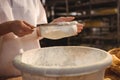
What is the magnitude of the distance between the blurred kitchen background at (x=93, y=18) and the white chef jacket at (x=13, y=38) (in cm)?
211

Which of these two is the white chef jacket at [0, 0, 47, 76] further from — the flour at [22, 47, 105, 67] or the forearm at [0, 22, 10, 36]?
the flour at [22, 47, 105, 67]

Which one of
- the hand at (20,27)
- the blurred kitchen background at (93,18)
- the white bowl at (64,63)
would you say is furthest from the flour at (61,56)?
the blurred kitchen background at (93,18)

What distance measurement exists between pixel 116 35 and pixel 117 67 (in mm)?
2336

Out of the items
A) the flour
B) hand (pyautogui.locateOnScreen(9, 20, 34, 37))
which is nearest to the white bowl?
the flour

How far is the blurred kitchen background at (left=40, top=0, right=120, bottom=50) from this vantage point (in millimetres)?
3148

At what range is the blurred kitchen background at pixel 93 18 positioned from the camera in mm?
3148

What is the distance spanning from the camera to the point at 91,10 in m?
3.57

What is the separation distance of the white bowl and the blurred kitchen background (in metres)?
2.38

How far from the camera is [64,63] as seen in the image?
0.75 meters

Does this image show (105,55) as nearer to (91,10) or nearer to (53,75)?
(53,75)

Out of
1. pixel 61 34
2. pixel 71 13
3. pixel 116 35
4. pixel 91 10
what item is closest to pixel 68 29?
pixel 61 34

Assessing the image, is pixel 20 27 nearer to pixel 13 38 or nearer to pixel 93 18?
pixel 13 38

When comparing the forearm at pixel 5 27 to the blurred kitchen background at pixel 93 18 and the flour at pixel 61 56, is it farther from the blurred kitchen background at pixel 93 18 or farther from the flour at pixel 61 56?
the blurred kitchen background at pixel 93 18

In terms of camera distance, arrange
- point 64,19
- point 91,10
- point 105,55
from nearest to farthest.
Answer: point 105,55 → point 64,19 → point 91,10
